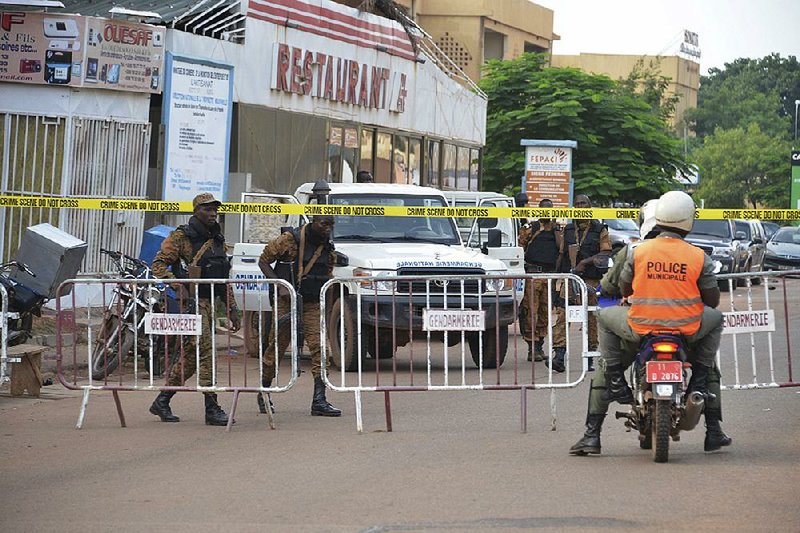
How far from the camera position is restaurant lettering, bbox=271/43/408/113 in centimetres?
2577

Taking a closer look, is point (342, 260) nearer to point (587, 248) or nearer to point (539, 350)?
point (539, 350)

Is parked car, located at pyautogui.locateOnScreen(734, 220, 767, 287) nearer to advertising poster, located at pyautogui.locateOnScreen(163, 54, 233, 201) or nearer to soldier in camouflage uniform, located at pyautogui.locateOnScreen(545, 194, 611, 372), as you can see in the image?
advertising poster, located at pyautogui.locateOnScreen(163, 54, 233, 201)

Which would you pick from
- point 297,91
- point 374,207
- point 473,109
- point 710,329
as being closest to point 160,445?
point 710,329

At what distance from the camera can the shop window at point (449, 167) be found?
34.3 meters

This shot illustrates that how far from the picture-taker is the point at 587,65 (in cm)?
9394

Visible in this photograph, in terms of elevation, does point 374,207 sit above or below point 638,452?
above

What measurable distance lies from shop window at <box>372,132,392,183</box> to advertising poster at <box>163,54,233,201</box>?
23.6ft

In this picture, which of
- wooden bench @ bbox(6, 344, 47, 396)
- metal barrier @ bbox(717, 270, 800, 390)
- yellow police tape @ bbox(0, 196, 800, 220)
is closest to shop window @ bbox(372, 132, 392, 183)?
yellow police tape @ bbox(0, 196, 800, 220)

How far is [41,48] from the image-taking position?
20.2 metres

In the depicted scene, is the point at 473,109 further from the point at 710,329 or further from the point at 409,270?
the point at 710,329

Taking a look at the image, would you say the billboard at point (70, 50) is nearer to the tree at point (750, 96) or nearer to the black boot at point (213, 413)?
the black boot at point (213, 413)

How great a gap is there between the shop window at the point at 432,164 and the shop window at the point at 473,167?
2.78m

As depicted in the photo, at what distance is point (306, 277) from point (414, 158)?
20.3 metres

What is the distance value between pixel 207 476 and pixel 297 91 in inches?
700
